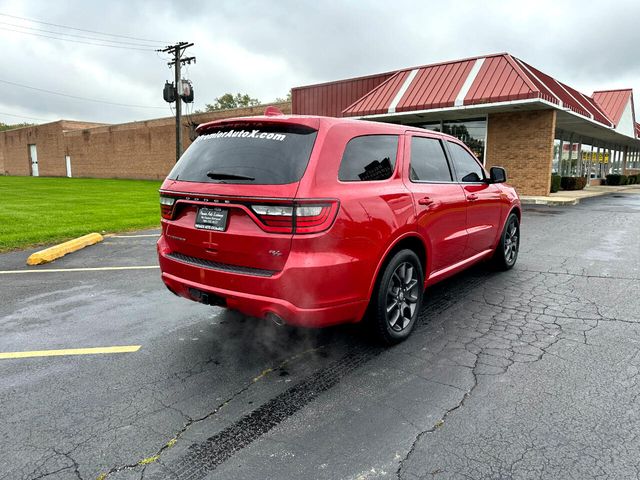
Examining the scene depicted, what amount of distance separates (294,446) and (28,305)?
3832 millimetres

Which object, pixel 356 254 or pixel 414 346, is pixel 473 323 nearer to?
pixel 414 346

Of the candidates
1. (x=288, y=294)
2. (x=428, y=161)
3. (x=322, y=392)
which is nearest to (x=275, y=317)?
(x=288, y=294)

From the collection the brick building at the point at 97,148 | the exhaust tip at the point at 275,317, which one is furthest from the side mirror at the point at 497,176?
the brick building at the point at 97,148

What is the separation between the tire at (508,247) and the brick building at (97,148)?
81.9 ft

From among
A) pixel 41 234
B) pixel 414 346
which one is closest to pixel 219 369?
pixel 414 346

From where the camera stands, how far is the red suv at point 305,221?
3.00 metres

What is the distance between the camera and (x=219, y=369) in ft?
11.0

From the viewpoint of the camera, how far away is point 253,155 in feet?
10.7

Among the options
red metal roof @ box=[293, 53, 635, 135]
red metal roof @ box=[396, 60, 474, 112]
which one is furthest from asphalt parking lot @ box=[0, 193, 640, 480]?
red metal roof @ box=[396, 60, 474, 112]

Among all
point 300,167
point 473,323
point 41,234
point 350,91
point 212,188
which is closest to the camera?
point 300,167

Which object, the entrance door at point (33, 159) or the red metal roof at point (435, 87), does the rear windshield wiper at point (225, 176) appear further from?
the entrance door at point (33, 159)

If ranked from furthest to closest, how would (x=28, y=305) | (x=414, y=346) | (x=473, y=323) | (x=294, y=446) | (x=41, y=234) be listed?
(x=41, y=234), (x=28, y=305), (x=473, y=323), (x=414, y=346), (x=294, y=446)

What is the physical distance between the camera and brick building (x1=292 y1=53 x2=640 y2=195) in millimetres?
16609

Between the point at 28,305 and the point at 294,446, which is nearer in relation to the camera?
the point at 294,446
